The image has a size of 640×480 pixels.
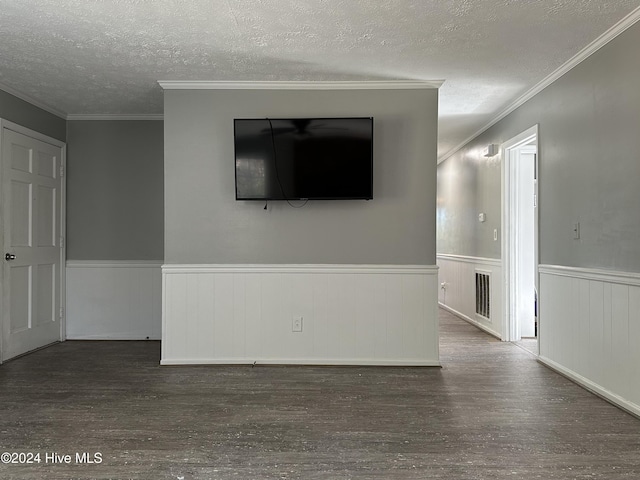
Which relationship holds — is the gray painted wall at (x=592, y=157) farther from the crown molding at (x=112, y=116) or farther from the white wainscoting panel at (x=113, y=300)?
the white wainscoting panel at (x=113, y=300)

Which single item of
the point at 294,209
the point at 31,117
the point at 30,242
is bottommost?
the point at 30,242

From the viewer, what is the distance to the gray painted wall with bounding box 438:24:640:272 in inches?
112

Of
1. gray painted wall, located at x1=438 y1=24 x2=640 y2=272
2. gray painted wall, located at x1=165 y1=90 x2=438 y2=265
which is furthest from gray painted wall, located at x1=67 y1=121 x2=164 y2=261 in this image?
gray painted wall, located at x1=438 y1=24 x2=640 y2=272

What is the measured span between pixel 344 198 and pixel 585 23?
6.32 feet

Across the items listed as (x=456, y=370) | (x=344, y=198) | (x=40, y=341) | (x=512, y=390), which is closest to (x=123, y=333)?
(x=40, y=341)

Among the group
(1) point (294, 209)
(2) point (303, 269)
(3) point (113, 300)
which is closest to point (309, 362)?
(2) point (303, 269)

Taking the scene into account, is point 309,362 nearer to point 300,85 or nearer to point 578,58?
point 300,85

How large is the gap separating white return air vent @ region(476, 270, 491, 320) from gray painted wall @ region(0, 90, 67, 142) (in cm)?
479

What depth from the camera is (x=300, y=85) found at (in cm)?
390

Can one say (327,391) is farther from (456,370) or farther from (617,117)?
(617,117)

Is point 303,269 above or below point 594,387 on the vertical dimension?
above

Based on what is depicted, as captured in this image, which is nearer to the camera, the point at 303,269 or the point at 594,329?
the point at 594,329

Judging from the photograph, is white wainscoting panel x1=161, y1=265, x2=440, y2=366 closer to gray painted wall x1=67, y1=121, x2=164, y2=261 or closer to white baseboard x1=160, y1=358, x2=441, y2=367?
white baseboard x1=160, y1=358, x2=441, y2=367

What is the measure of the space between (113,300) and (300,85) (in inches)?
116
